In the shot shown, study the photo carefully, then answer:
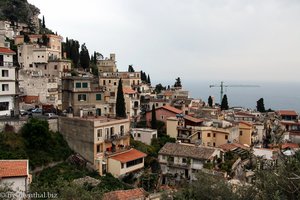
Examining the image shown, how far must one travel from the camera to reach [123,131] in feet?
122

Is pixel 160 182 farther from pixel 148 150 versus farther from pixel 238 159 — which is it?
pixel 238 159

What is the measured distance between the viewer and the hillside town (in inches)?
1224

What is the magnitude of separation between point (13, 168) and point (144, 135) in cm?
2385

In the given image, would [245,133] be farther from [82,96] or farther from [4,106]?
[4,106]

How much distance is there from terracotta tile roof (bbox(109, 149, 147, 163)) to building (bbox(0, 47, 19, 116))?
1244 centimetres

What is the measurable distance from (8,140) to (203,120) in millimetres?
27135

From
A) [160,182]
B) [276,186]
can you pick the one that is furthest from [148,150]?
[276,186]

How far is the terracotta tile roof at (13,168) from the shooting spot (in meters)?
19.8

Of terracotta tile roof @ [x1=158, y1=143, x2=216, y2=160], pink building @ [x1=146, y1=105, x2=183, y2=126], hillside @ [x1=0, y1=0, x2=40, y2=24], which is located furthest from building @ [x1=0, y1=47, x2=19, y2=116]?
hillside @ [x1=0, y1=0, x2=40, y2=24]

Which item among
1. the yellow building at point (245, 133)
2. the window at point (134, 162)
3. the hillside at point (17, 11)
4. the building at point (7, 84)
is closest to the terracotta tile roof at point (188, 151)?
the window at point (134, 162)

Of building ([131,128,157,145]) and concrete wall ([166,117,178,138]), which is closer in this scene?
building ([131,128,157,145])

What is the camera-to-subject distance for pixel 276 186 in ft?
45.0

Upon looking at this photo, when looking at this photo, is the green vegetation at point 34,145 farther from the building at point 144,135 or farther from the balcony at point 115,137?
the building at point 144,135

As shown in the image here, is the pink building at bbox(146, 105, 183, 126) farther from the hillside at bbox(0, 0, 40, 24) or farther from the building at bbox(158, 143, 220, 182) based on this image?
the hillside at bbox(0, 0, 40, 24)
